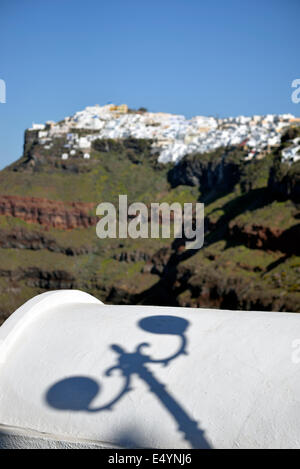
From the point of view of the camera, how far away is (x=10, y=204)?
6056cm

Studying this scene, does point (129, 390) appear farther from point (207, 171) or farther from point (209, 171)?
point (207, 171)

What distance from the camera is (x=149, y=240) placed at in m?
58.8

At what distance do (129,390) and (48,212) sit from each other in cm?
5991

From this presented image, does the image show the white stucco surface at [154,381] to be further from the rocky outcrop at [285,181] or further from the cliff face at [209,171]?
the cliff face at [209,171]

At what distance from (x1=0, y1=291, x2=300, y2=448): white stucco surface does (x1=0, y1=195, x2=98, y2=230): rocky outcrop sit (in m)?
58.8

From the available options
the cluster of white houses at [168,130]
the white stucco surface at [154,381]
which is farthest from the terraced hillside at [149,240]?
the white stucco surface at [154,381]

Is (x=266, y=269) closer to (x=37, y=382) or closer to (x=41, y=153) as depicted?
(x=37, y=382)

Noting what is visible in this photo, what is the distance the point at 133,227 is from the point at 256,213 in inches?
993

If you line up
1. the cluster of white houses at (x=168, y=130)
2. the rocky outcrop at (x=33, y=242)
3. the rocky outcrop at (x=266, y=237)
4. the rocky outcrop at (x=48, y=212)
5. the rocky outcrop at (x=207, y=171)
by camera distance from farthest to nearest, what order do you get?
the cluster of white houses at (x=168, y=130), the rocky outcrop at (x=48, y=212), the rocky outcrop at (x=207, y=171), the rocky outcrop at (x=33, y=242), the rocky outcrop at (x=266, y=237)

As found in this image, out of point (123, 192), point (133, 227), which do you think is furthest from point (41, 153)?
point (133, 227)

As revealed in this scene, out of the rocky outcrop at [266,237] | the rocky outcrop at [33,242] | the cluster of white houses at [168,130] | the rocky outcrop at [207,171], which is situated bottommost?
the rocky outcrop at [33,242]

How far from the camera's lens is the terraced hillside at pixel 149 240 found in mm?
33031

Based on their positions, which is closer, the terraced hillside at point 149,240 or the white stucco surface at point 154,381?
the white stucco surface at point 154,381

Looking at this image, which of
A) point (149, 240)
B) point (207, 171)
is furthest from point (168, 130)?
point (149, 240)
